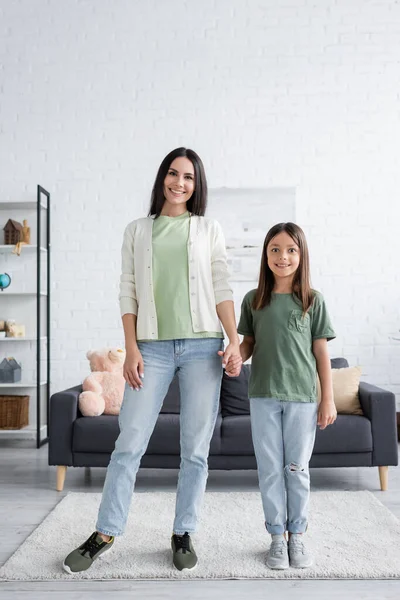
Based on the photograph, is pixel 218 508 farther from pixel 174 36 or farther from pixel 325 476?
pixel 174 36

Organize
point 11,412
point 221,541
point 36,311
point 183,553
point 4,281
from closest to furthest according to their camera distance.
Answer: point 183,553
point 221,541
point 11,412
point 4,281
point 36,311

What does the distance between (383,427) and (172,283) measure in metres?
1.74

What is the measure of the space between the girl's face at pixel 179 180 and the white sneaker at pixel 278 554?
1210 millimetres

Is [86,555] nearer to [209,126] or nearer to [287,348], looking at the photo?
[287,348]

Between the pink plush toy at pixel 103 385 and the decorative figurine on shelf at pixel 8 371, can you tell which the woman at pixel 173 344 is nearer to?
the pink plush toy at pixel 103 385

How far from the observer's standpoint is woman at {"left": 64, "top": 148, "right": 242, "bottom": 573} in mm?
2127

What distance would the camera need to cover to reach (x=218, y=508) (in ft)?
9.75

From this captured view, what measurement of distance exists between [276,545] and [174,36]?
3.70m

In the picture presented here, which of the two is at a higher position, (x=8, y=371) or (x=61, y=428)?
(x=8, y=371)

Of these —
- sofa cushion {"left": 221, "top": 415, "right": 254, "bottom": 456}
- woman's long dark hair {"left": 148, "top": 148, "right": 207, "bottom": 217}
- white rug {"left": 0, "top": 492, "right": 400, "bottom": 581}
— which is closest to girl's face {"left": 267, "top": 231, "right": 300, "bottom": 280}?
woman's long dark hair {"left": 148, "top": 148, "right": 207, "bottom": 217}

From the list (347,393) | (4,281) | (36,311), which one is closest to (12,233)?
(4,281)

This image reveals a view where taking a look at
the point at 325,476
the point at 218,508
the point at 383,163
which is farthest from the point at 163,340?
the point at 383,163

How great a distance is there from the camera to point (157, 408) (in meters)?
2.17

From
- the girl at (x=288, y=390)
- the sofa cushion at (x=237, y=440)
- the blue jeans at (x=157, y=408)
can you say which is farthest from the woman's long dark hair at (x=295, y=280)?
the sofa cushion at (x=237, y=440)
